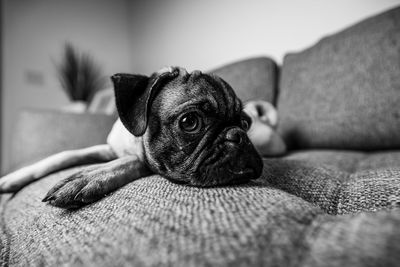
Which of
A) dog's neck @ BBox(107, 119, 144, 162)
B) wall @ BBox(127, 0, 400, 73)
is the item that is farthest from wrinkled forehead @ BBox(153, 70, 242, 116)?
wall @ BBox(127, 0, 400, 73)

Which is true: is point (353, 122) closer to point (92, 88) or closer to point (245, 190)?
point (245, 190)

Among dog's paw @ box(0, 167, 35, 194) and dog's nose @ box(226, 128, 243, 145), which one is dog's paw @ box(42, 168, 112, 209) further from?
dog's paw @ box(0, 167, 35, 194)

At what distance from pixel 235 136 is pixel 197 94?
20 centimetres

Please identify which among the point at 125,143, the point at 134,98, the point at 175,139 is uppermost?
the point at 134,98

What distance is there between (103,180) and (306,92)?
157 centimetres

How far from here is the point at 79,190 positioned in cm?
74

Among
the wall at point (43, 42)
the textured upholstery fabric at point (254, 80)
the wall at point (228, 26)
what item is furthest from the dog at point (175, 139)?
the wall at point (43, 42)

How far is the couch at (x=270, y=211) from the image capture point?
39 centimetres

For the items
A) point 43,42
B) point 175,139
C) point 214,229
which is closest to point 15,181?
point 175,139

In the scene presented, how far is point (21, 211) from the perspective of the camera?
877 mm

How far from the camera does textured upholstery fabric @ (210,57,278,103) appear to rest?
2160mm

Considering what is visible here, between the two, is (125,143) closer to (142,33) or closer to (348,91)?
(348,91)

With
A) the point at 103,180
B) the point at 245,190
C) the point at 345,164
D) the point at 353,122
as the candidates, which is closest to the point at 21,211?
the point at 103,180

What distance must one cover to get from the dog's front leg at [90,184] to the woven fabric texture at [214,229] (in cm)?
3
